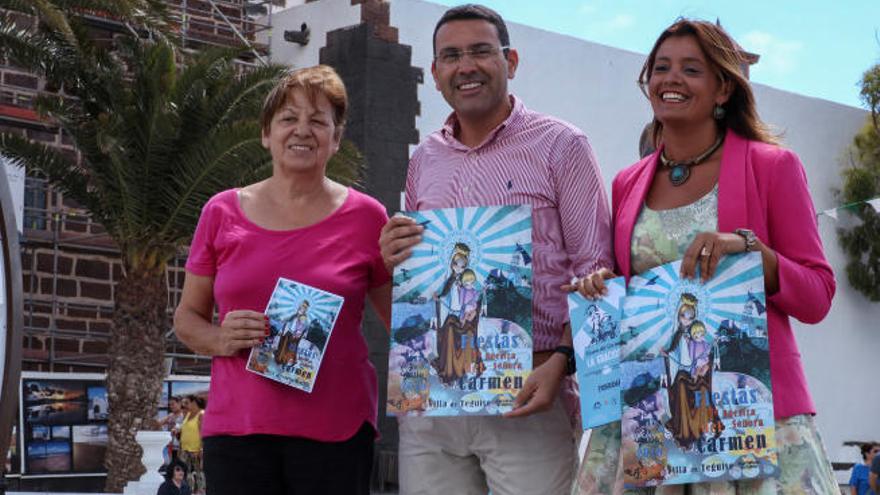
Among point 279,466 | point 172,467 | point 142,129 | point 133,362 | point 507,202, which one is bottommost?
point 279,466

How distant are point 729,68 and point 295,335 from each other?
1155mm

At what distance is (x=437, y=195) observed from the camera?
3.88 m

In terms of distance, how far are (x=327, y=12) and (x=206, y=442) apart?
52.8 ft

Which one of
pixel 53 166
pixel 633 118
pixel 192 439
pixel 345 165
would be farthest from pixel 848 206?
pixel 53 166

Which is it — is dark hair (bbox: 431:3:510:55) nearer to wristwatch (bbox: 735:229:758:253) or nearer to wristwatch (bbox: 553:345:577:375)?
wristwatch (bbox: 553:345:577:375)

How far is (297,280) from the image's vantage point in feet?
12.0

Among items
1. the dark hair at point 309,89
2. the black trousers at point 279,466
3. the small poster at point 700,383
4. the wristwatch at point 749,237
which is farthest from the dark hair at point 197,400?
the wristwatch at point 749,237

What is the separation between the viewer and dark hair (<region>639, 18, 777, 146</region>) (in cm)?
342

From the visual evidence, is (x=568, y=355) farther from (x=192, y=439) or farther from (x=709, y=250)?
(x=192, y=439)

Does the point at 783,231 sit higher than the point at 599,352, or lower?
higher

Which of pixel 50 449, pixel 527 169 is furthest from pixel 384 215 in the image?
pixel 50 449

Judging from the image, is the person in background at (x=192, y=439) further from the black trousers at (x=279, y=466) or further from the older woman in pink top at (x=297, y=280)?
the black trousers at (x=279, y=466)

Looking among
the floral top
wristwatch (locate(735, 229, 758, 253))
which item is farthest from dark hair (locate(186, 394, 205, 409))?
wristwatch (locate(735, 229, 758, 253))

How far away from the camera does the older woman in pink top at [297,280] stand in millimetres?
3607
